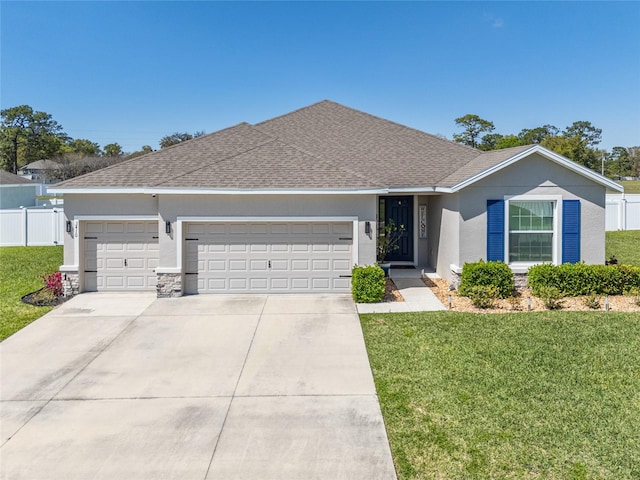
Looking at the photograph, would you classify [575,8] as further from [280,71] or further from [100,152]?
[100,152]

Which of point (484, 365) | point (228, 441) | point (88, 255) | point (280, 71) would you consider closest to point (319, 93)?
point (280, 71)

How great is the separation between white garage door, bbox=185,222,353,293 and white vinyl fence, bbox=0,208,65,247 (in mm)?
12410

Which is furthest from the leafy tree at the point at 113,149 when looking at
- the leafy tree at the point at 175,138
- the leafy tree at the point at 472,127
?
the leafy tree at the point at 472,127

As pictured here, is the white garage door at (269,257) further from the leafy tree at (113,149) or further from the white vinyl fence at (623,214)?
the leafy tree at (113,149)

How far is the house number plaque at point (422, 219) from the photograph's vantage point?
15203 mm

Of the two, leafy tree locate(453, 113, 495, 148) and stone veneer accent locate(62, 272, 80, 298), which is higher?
leafy tree locate(453, 113, 495, 148)

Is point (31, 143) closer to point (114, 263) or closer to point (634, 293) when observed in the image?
point (114, 263)

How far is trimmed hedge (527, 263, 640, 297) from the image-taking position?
35.7 feet

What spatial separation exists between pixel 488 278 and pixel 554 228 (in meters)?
2.51

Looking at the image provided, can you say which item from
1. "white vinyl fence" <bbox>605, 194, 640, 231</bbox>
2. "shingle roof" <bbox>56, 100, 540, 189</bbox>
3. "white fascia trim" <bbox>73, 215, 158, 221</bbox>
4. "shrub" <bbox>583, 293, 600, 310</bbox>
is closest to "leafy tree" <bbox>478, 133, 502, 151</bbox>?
"white vinyl fence" <bbox>605, 194, 640, 231</bbox>

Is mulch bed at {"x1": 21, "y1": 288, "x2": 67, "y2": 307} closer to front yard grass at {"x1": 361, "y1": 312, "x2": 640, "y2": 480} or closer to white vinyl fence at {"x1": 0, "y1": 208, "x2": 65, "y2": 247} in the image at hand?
front yard grass at {"x1": 361, "y1": 312, "x2": 640, "y2": 480}

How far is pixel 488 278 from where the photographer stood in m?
10.9

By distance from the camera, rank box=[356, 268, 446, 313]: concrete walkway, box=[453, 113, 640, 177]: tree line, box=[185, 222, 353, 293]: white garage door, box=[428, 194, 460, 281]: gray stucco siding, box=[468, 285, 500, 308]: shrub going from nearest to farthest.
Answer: box=[468, 285, 500, 308]: shrub → box=[356, 268, 446, 313]: concrete walkway → box=[185, 222, 353, 293]: white garage door → box=[428, 194, 460, 281]: gray stucco siding → box=[453, 113, 640, 177]: tree line

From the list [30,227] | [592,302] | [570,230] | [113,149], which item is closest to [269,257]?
[592,302]
